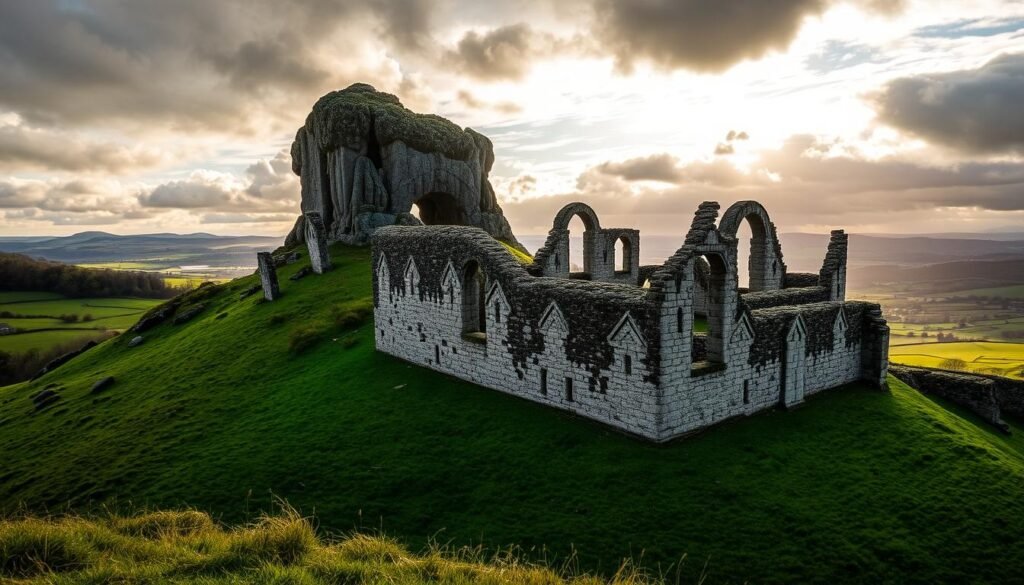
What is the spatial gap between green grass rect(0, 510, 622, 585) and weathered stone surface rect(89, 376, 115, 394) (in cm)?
2401

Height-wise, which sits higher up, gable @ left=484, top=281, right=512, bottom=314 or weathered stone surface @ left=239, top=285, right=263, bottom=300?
gable @ left=484, top=281, right=512, bottom=314

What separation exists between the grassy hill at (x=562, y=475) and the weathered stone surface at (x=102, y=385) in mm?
3942

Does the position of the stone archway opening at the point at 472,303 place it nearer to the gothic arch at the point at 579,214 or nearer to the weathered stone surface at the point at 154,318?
the gothic arch at the point at 579,214

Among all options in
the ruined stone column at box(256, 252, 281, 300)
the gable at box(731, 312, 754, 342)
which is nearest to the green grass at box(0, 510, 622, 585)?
the gable at box(731, 312, 754, 342)

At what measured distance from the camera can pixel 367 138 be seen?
4778 cm

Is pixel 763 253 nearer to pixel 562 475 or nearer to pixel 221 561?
pixel 562 475

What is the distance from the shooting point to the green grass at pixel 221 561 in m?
6.00

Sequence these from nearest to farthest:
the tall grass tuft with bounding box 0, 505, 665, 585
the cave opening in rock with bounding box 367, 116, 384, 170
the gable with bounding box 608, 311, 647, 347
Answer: the tall grass tuft with bounding box 0, 505, 665, 585, the gable with bounding box 608, 311, 647, 347, the cave opening in rock with bounding box 367, 116, 384, 170

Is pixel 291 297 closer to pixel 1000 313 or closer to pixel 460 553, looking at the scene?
pixel 460 553

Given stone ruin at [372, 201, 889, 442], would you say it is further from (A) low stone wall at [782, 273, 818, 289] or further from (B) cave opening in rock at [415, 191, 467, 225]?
(B) cave opening in rock at [415, 191, 467, 225]

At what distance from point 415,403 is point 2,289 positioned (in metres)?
100

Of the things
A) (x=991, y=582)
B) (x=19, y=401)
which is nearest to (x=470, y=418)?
(x=991, y=582)

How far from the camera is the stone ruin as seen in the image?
13.9 m

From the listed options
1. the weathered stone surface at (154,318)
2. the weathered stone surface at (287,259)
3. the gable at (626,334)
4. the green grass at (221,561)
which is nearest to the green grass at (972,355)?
the gable at (626,334)
